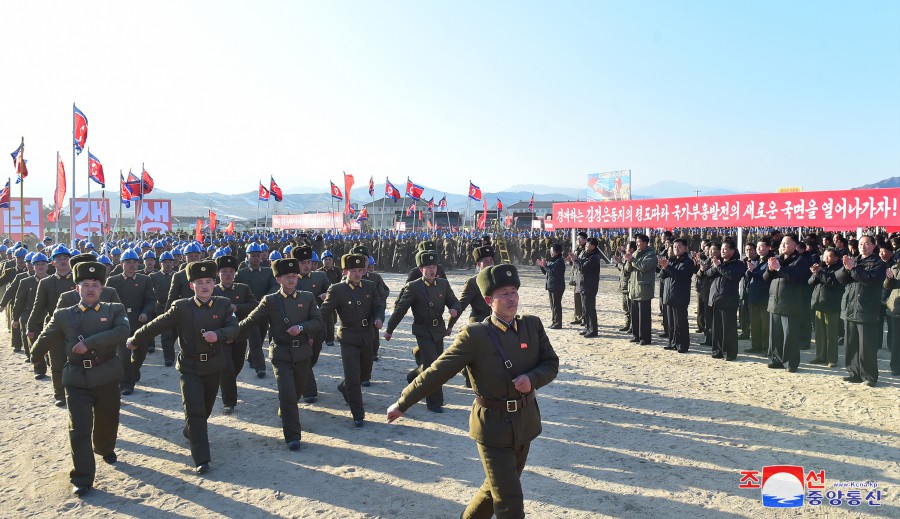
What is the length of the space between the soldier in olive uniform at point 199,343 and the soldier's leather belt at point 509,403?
9.70ft

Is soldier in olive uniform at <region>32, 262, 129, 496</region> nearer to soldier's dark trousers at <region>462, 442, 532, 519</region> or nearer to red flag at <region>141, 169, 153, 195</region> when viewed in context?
soldier's dark trousers at <region>462, 442, 532, 519</region>

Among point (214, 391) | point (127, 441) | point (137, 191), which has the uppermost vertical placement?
point (137, 191)

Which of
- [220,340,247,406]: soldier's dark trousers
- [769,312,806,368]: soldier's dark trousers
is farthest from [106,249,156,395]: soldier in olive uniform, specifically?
[769,312,806,368]: soldier's dark trousers

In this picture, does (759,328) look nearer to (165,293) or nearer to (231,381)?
(231,381)

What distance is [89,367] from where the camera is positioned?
5137mm

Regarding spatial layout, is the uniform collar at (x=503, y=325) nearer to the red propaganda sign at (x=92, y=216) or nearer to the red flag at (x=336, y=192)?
the red flag at (x=336, y=192)

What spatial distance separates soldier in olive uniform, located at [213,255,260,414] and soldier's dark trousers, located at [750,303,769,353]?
799cm

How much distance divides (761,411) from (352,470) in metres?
4.72

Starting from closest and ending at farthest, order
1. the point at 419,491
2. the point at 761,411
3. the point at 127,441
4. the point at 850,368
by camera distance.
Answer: the point at 419,491 → the point at 127,441 → the point at 761,411 → the point at 850,368

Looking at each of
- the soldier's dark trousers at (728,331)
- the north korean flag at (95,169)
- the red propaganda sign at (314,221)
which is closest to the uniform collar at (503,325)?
the soldier's dark trousers at (728,331)

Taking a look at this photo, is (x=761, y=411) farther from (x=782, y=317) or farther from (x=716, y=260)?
(x=716, y=260)

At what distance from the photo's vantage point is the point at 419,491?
4.92 m

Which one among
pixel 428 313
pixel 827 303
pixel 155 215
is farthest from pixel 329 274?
pixel 155 215

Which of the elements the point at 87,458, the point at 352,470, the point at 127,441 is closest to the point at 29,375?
the point at 127,441
